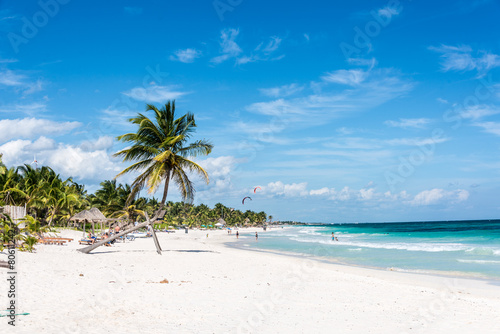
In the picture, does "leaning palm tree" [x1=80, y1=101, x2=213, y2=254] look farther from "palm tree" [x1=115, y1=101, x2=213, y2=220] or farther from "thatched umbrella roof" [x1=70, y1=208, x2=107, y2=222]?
"thatched umbrella roof" [x1=70, y1=208, x2=107, y2=222]

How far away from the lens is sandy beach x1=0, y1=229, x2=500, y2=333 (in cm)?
673

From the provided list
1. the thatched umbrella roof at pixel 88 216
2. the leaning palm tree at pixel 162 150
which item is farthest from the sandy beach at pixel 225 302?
the thatched umbrella roof at pixel 88 216

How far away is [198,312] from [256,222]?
166191 mm

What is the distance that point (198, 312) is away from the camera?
7621 millimetres

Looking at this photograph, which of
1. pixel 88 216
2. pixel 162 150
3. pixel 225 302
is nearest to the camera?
pixel 225 302

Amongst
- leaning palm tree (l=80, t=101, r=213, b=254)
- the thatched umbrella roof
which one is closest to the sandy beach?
leaning palm tree (l=80, t=101, r=213, b=254)

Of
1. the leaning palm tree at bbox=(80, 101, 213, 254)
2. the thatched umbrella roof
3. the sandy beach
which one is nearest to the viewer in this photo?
the sandy beach

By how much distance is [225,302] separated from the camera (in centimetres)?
869

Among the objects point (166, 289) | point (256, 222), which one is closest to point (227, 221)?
point (256, 222)

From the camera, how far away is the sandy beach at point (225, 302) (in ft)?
22.1

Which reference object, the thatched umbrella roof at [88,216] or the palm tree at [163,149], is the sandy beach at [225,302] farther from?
the thatched umbrella roof at [88,216]

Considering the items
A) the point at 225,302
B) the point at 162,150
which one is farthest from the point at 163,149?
the point at 225,302

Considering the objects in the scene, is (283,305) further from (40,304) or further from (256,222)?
(256,222)

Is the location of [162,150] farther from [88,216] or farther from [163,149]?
[88,216]
